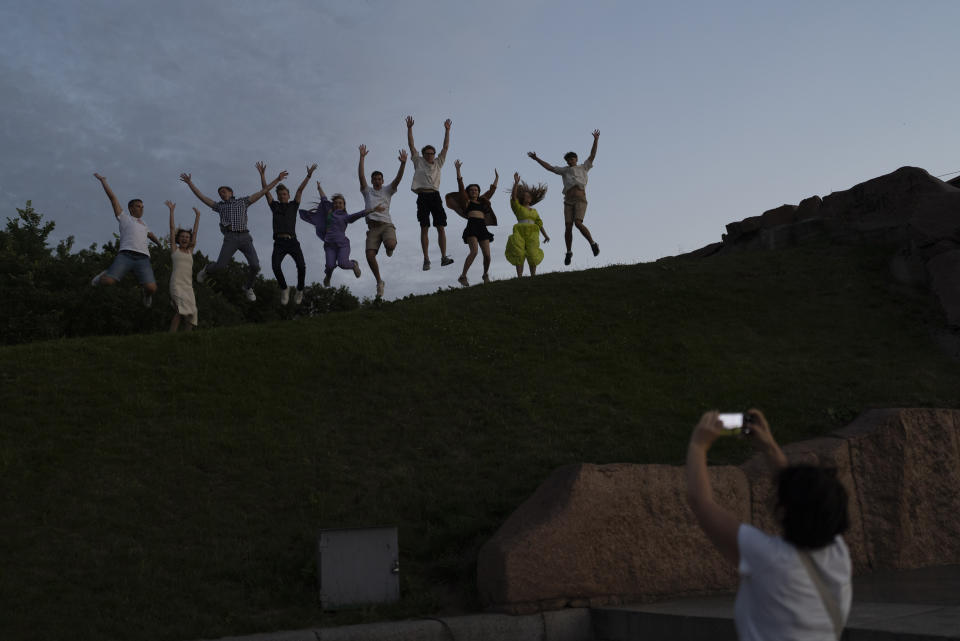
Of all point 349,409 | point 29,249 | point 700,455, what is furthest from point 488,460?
point 29,249

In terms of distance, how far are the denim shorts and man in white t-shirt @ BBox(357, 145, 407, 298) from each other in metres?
4.11

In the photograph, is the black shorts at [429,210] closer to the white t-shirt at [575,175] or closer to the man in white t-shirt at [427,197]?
the man in white t-shirt at [427,197]

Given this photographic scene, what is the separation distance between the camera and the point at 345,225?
16516 millimetres

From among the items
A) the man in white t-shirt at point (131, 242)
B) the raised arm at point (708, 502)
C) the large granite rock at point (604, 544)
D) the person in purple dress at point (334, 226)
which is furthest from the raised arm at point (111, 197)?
the raised arm at point (708, 502)

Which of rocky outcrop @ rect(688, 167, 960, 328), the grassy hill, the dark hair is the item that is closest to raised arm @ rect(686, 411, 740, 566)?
the dark hair

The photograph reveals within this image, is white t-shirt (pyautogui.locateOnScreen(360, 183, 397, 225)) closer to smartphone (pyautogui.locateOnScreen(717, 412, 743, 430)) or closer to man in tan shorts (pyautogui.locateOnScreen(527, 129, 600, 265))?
man in tan shorts (pyautogui.locateOnScreen(527, 129, 600, 265))

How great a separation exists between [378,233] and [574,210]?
184 inches

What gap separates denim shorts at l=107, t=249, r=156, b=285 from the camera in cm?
1430

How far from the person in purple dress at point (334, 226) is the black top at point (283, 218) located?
43 cm

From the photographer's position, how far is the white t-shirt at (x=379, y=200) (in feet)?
53.7

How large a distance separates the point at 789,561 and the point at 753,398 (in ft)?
30.6

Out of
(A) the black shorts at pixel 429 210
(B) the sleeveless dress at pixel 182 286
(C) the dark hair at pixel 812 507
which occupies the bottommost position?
(C) the dark hair at pixel 812 507

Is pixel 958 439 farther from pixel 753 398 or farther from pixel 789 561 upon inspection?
pixel 789 561

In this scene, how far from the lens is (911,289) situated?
15758mm
